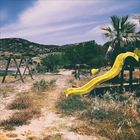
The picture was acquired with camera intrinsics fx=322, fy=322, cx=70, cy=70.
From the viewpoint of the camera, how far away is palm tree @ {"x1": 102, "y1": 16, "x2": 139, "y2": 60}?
3347cm

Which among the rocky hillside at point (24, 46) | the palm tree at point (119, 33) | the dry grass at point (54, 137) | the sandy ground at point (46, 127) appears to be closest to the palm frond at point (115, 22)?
the palm tree at point (119, 33)

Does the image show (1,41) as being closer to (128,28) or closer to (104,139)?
(128,28)

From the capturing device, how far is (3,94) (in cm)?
2009

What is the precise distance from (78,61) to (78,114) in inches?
1395

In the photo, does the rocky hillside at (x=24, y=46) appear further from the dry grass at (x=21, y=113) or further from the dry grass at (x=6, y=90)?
the dry grass at (x=21, y=113)

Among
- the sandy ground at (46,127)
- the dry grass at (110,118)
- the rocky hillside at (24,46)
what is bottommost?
the sandy ground at (46,127)

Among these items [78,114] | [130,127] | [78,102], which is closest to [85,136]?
[130,127]

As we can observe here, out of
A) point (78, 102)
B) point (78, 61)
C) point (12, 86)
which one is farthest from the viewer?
point (78, 61)

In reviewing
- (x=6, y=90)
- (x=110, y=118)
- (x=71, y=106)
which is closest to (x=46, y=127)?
(x=110, y=118)

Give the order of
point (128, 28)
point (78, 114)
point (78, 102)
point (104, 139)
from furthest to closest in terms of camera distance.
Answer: point (128, 28) → point (78, 102) → point (78, 114) → point (104, 139)

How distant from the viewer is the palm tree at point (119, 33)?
3347cm

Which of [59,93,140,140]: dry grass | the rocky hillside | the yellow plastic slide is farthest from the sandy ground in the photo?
the rocky hillside

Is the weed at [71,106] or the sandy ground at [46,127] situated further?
the weed at [71,106]

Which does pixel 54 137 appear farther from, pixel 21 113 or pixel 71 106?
pixel 71 106
